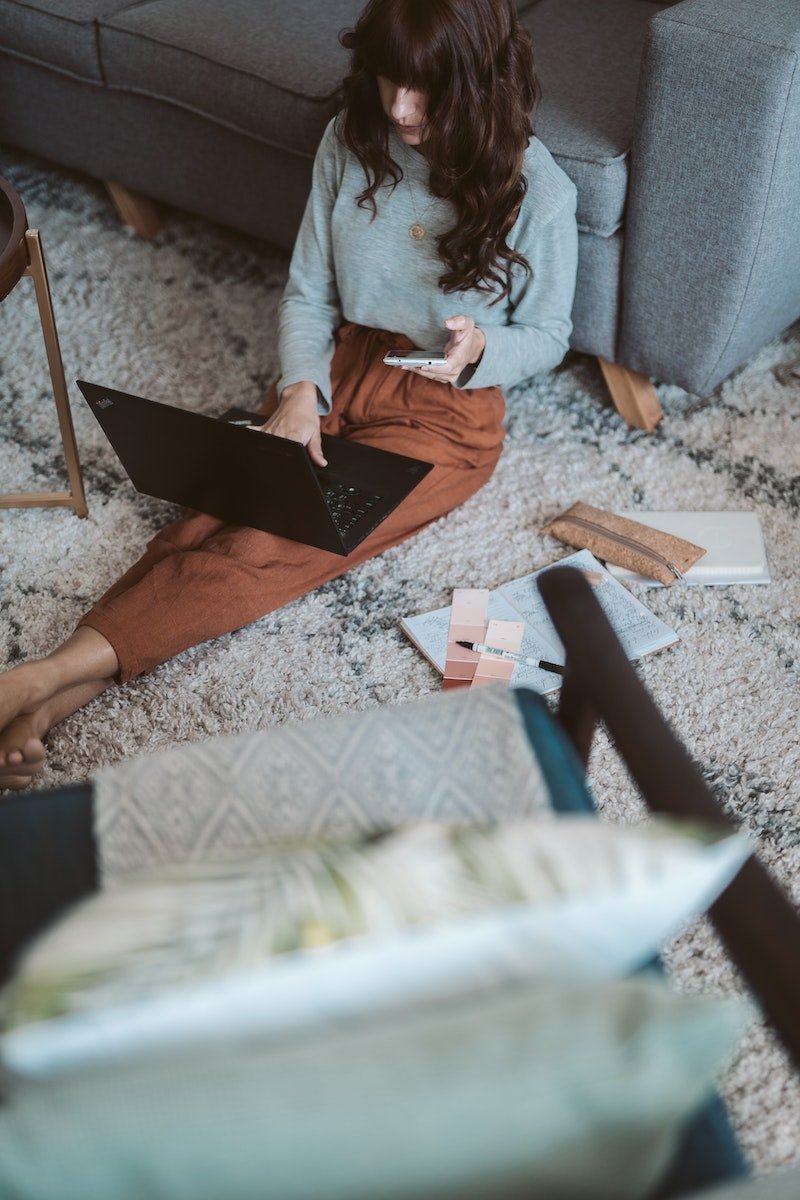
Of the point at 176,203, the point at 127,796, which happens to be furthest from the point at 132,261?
the point at 127,796

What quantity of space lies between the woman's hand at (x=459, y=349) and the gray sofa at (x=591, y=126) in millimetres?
301

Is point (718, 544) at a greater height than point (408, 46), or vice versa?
point (408, 46)

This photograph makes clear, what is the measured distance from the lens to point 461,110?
143cm

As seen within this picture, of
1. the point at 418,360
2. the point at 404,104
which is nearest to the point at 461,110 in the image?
the point at 404,104

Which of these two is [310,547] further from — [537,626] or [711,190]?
[711,190]

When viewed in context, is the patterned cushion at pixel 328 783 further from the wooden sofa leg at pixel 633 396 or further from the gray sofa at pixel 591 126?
the wooden sofa leg at pixel 633 396

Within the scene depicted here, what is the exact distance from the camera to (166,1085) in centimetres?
52

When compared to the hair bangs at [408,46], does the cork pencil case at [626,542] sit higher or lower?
lower

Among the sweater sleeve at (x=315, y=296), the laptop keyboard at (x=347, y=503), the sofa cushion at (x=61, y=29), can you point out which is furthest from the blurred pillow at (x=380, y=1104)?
the sofa cushion at (x=61, y=29)

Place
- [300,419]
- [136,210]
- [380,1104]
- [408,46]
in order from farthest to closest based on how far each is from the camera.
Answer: [136,210] → [300,419] → [408,46] → [380,1104]

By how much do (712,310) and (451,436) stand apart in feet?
1.47

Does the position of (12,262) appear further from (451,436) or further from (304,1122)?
(304,1122)

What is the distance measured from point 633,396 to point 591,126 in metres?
0.45

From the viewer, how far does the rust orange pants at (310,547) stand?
1.50 meters
